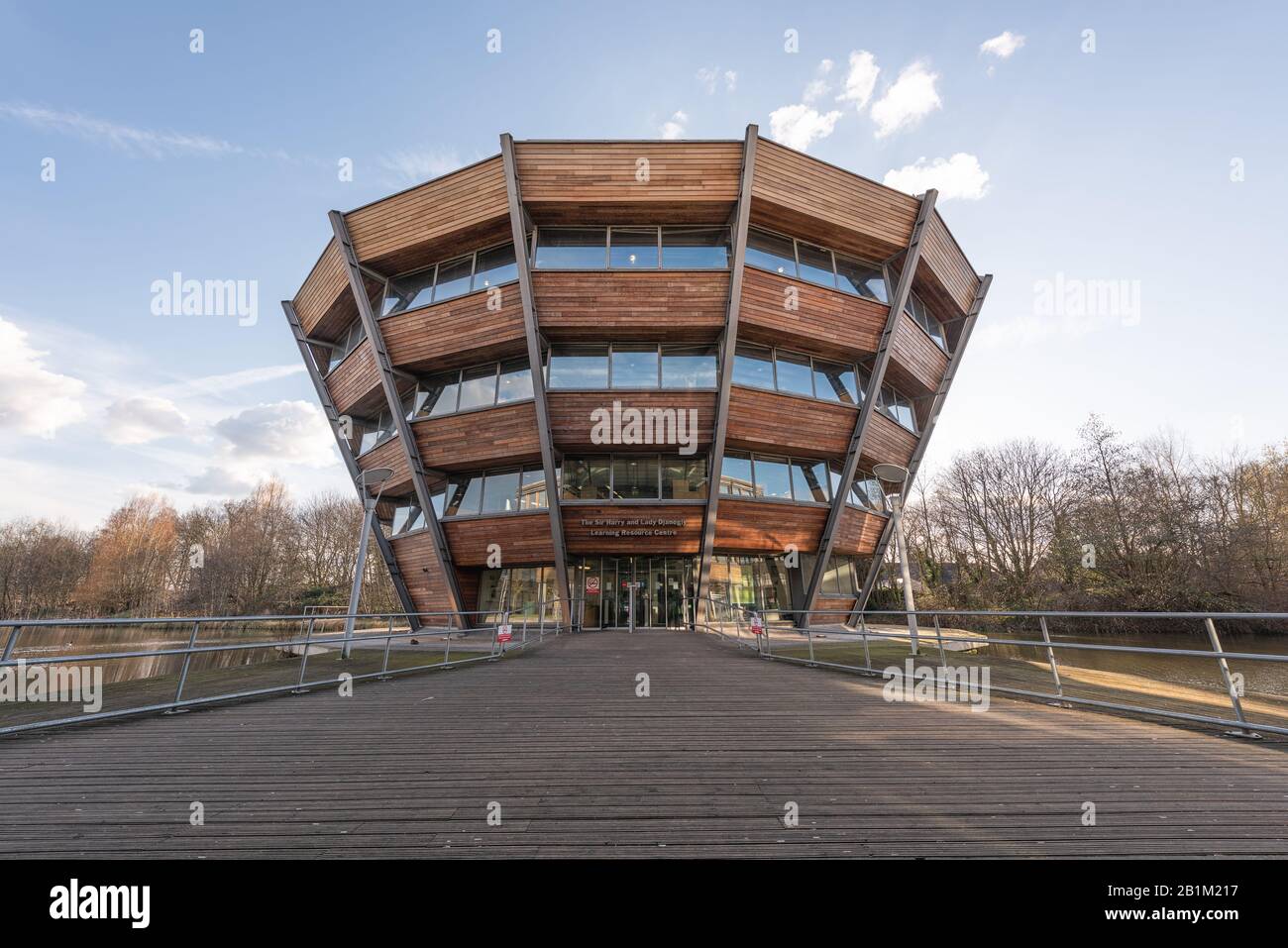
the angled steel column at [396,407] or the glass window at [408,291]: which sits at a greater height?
the glass window at [408,291]

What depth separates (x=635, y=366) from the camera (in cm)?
1731

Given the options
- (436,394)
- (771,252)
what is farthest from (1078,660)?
(436,394)

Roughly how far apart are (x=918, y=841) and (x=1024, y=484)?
38.7 m

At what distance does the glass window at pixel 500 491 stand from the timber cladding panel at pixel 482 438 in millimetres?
611

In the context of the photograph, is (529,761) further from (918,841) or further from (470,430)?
(470,430)

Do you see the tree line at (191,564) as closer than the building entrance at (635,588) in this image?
No

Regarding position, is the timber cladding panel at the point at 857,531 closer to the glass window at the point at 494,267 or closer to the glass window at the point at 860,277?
the glass window at the point at 860,277

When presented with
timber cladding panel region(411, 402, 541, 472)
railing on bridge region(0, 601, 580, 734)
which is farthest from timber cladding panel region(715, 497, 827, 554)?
timber cladding panel region(411, 402, 541, 472)

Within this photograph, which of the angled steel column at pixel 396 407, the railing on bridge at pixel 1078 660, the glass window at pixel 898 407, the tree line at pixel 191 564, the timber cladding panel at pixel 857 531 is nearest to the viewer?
the railing on bridge at pixel 1078 660

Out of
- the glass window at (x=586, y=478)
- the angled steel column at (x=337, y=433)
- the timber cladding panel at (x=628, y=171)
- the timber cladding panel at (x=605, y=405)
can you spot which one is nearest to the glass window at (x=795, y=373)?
the timber cladding panel at (x=605, y=405)

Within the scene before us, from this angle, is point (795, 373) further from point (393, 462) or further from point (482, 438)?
point (393, 462)

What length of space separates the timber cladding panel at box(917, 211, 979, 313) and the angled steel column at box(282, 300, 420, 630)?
22.8 meters

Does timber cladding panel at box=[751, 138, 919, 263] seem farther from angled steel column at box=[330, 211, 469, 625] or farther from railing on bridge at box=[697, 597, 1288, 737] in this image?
angled steel column at box=[330, 211, 469, 625]

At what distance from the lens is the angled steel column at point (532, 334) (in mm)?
15055
